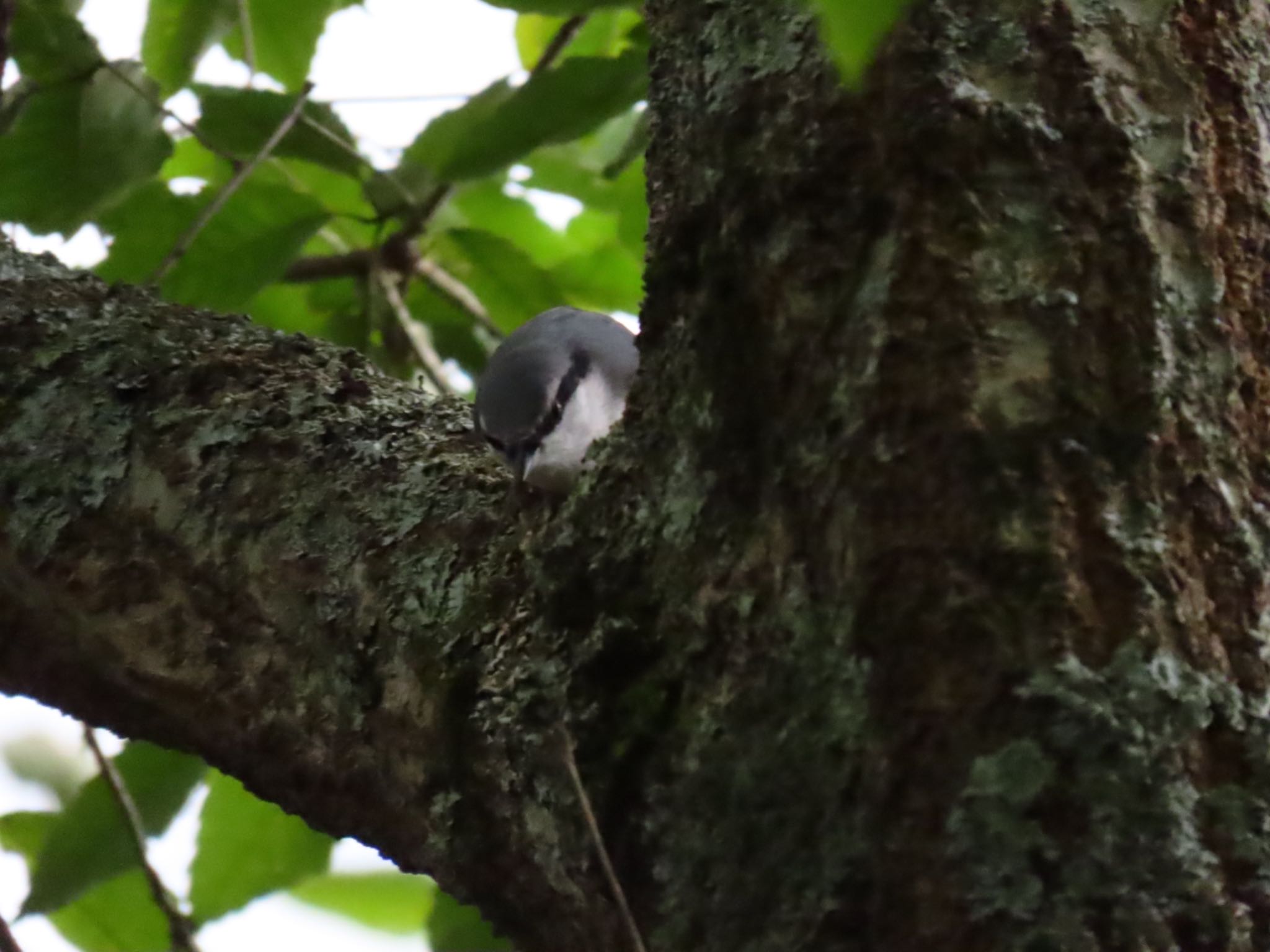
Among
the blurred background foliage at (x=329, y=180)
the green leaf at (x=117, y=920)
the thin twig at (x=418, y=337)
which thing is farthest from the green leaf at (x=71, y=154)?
the green leaf at (x=117, y=920)

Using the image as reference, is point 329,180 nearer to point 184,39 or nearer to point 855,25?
point 184,39

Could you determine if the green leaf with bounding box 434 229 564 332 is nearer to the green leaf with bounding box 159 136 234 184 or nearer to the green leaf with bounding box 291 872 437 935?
the green leaf with bounding box 159 136 234 184

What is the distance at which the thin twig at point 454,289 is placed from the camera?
1675 mm

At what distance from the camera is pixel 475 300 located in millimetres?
1708

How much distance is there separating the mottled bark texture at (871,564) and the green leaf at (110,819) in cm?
38

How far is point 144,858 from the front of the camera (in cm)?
130

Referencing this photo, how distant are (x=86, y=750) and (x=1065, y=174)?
116 cm

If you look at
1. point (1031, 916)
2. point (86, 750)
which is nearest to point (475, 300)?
point (86, 750)

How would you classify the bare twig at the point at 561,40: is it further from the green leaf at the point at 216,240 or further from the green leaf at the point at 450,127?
the green leaf at the point at 216,240

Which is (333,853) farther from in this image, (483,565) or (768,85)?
(768,85)

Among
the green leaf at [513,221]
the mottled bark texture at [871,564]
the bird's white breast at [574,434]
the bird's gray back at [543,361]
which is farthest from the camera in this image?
the green leaf at [513,221]

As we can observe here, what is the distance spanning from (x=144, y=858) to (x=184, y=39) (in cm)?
77

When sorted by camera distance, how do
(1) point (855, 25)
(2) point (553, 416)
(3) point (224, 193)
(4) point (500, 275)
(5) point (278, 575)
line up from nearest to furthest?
(1) point (855, 25)
(5) point (278, 575)
(3) point (224, 193)
(2) point (553, 416)
(4) point (500, 275)

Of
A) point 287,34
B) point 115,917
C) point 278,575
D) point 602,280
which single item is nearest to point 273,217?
point 287,34
